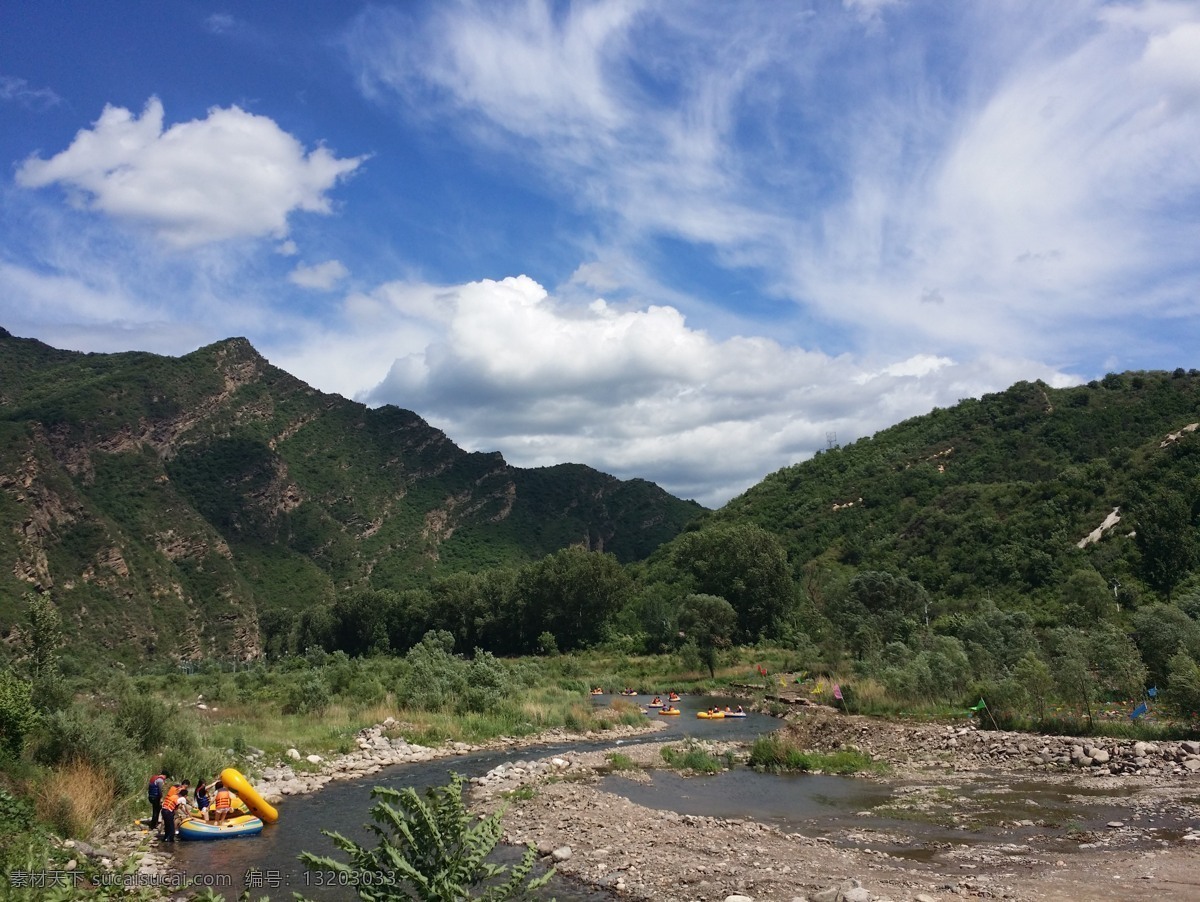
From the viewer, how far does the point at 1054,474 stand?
280 ft

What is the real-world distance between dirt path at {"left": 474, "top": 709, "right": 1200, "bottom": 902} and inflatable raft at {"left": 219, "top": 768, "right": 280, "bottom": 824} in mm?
5615

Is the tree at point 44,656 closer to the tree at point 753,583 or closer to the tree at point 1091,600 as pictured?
the tree at point 1091,600

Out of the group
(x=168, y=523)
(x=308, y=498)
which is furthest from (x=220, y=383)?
(x=168, y=523)

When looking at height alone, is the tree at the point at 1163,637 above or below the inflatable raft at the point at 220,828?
above

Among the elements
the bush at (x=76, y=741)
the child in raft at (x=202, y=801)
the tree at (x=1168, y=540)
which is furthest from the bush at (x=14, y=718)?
the tree at (x=1168, y=540)

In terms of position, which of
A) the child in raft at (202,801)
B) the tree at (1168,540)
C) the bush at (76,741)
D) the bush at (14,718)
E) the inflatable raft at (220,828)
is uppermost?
the tree at (1168,540)

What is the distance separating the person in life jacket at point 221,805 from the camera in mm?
19391

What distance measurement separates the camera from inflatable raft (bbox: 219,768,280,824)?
20.1 metres

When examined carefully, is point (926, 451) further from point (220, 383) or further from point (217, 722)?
point (220, 383)

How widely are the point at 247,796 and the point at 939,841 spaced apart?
16.9 meters

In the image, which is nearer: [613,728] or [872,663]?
[613,728]

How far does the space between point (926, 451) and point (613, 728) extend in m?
86.3

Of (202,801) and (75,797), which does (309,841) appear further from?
(75,797)

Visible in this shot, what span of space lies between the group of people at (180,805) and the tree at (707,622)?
2051 inches
